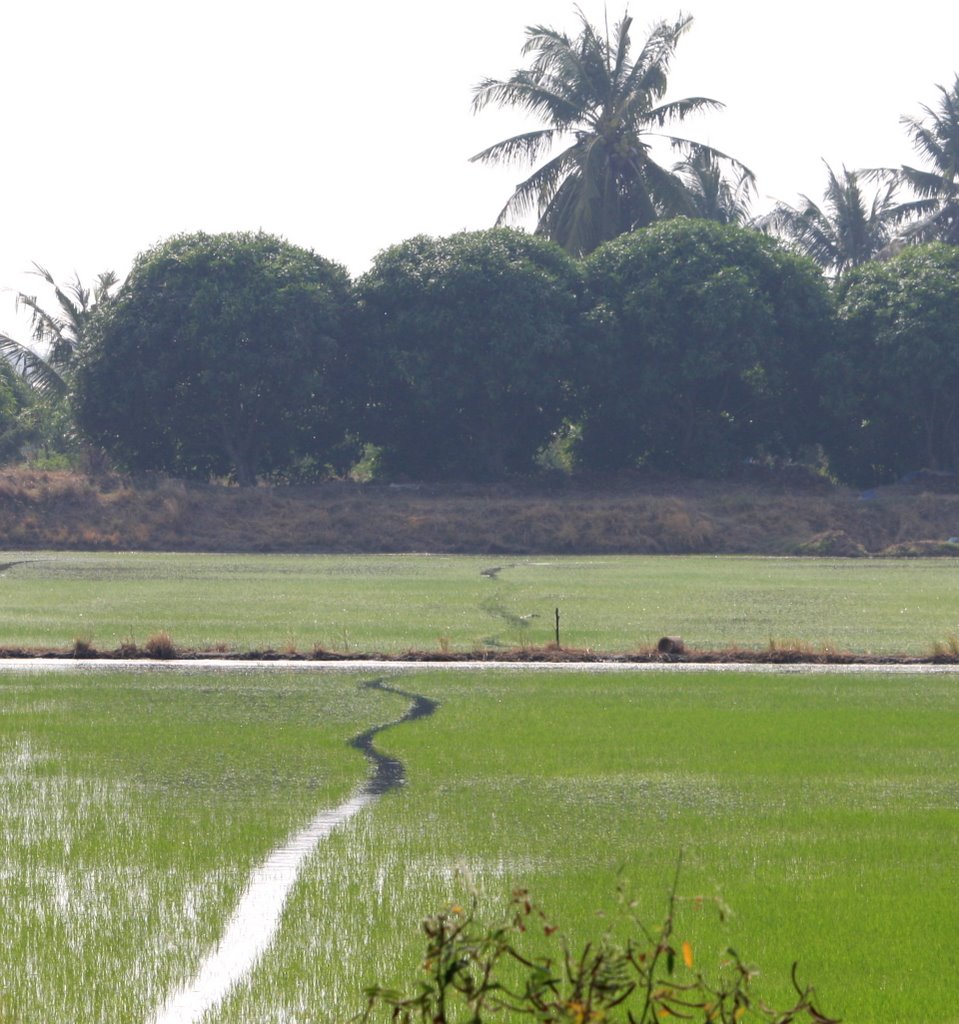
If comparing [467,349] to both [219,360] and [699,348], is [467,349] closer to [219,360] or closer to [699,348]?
[699,348]

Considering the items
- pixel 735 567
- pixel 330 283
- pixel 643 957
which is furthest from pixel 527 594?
pixel 643 957

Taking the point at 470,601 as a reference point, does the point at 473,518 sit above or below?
above

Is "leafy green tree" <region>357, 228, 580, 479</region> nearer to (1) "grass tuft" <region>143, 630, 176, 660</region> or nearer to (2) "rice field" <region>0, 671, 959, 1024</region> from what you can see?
(1) "grass tuft" <region>143, 630, 176, 660</region>

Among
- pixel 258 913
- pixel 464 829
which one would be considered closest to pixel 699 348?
pixel 464 829

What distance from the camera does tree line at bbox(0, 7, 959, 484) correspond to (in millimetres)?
51500

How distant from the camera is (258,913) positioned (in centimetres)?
865

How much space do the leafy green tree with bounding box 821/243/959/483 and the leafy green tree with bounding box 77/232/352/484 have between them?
1678cm

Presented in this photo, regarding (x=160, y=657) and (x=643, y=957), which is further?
(x=160, y=657)

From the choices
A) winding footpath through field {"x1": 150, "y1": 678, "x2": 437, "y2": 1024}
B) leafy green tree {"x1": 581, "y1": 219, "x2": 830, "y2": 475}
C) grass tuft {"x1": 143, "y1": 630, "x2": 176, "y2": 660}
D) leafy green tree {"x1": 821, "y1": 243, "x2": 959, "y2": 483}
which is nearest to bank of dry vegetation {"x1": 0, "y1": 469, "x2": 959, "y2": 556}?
leafy green tree {"x1": 821, "y1": 243, "x2": 959, "y2": 483}

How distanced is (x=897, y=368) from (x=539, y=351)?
445 inches

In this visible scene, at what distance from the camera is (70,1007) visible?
275 inches

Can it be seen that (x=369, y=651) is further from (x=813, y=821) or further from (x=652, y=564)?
(x=652, y=564)

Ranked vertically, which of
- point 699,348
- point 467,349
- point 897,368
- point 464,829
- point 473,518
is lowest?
point 464,829

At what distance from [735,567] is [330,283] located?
20174 millimetres
